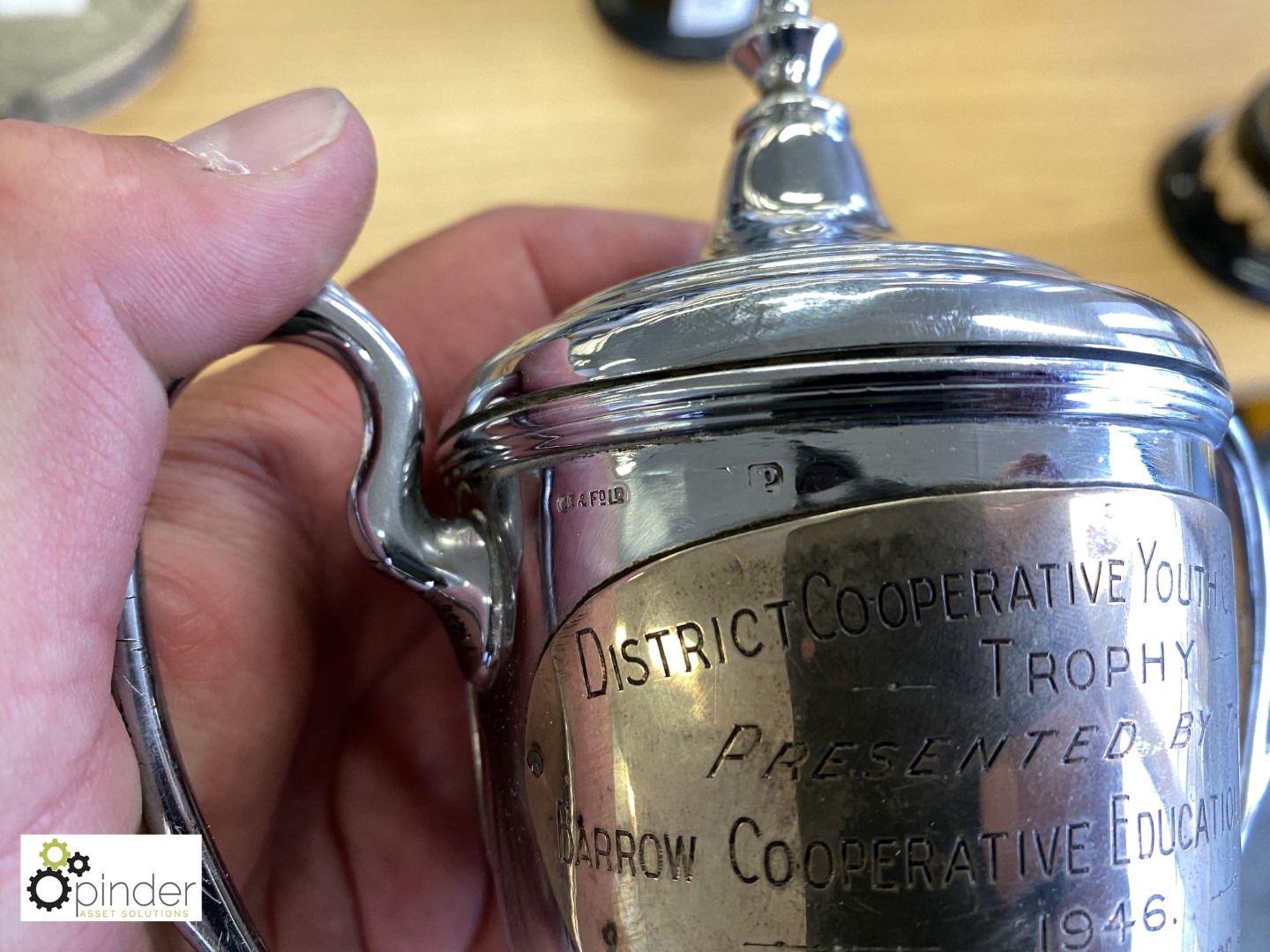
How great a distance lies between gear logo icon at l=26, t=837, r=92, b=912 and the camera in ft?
1.25

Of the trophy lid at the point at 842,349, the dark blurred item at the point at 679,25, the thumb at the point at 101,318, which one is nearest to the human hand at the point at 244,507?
the thumb at the point at 101,318

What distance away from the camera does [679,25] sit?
0.94 m

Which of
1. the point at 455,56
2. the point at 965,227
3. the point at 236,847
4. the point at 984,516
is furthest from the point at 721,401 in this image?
the point at 455,56

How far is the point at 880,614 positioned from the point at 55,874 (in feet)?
1.18

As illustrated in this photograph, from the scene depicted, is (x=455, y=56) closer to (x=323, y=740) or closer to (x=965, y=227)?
(x=965, y=227)

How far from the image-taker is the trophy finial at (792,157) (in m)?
0.49

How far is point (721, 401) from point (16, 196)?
302mm

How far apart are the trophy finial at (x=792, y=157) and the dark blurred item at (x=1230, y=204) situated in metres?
0.54

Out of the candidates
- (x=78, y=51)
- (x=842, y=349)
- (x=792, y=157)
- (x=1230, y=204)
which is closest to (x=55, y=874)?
(x=842, y=349)

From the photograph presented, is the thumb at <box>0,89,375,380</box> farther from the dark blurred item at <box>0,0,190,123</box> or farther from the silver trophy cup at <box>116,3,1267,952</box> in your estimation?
the dark blurred item at <box>0,0,190,123</box>

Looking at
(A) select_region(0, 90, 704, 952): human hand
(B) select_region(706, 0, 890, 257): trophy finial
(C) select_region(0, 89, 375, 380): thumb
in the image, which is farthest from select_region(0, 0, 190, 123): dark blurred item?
(B) select_region(706, 0, 890, 257): trophy finial

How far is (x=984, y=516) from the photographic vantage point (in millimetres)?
329

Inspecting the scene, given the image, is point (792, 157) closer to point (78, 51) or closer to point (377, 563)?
point (377, 563)

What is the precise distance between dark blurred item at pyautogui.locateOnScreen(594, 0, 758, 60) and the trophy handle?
0.65 metres
